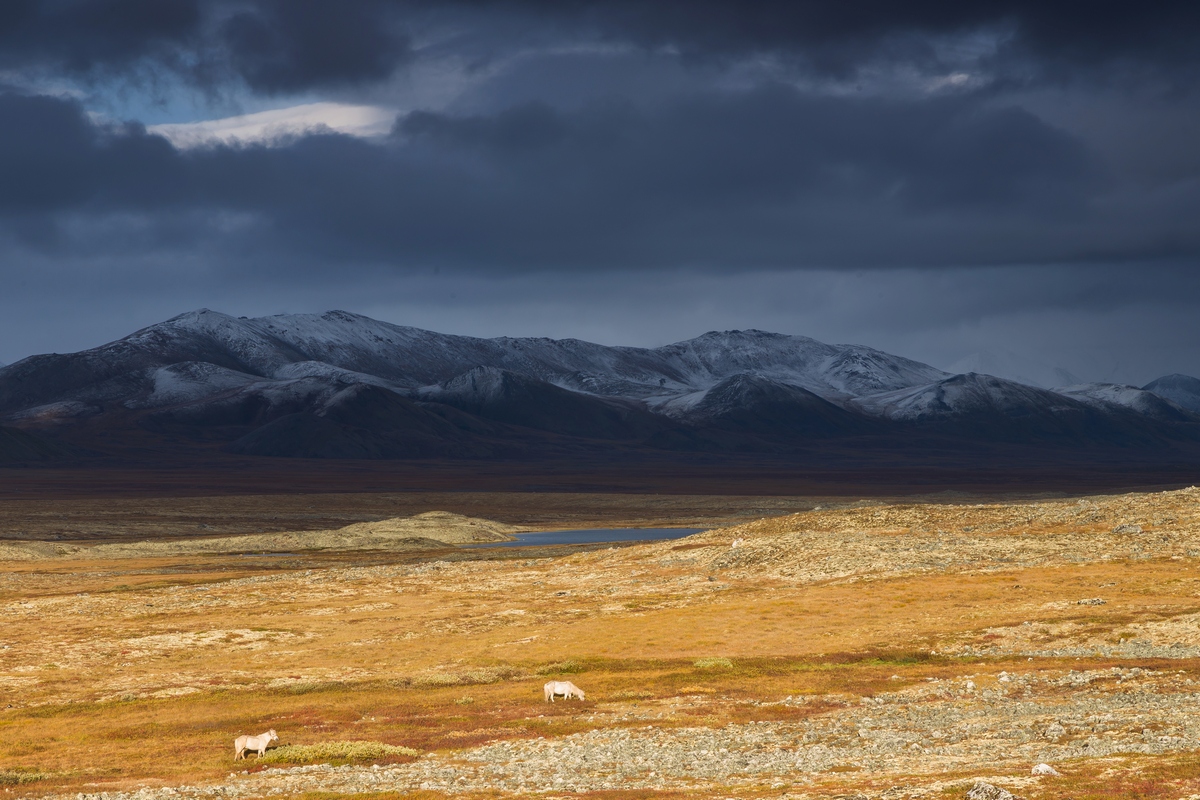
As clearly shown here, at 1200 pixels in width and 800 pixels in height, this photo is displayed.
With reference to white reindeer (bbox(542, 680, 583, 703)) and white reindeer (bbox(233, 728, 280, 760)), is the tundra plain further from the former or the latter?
white reindeer (bbox(542, 680, 583, 703))

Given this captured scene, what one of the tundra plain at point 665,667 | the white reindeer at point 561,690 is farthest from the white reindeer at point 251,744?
the white reindeer at point 561,690

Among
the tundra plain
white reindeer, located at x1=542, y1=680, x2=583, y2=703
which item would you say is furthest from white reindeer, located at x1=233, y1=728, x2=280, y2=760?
white reindeer, located at x1=542, y1=680, x2=583, y2=703

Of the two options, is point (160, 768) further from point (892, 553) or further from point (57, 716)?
point (892, 553)

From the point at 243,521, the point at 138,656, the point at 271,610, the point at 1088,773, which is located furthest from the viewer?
the point at 243,521

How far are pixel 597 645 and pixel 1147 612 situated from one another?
29.4 metres

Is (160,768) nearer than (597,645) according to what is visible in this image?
Yes

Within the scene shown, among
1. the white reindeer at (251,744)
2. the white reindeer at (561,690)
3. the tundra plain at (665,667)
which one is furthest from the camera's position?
the white reindeer at (561,690)

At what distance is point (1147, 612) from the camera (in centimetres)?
5988

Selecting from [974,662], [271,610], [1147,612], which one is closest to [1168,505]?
[1147,612]

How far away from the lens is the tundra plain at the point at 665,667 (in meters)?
32.6

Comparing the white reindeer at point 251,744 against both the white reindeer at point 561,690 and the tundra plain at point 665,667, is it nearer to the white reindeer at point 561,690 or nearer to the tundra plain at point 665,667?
the tundra plain at point 665,667

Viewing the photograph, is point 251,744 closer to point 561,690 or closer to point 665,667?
point 561,690

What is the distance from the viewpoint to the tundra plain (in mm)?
32625

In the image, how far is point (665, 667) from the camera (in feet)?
180
